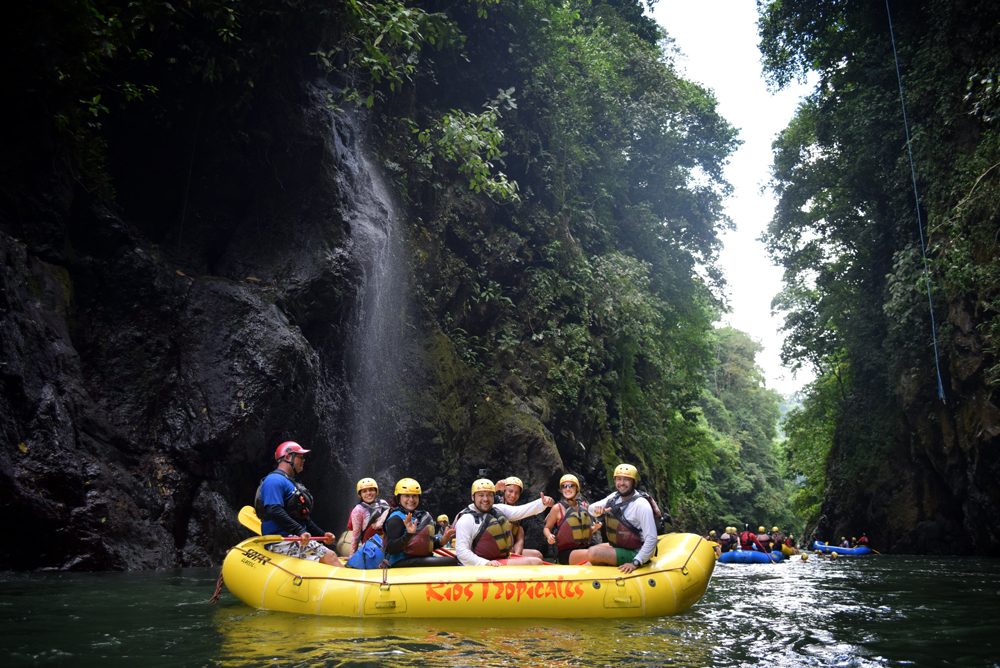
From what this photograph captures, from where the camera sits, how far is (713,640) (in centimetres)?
510

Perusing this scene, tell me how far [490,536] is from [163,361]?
21.0 ft

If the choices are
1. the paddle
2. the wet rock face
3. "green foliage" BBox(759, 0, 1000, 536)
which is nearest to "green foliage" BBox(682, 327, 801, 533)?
"green foliage" BBox(759, 0, 1000, 536)

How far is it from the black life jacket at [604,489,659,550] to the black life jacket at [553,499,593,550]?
0.53 meters

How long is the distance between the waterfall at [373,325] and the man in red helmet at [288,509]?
497cm

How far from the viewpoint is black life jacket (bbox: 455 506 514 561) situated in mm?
6789

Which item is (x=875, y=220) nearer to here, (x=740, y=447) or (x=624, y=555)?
(x=624, y=555)

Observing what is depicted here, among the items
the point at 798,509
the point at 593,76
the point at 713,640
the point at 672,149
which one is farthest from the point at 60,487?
the point at 798,509

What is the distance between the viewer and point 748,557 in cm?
1709

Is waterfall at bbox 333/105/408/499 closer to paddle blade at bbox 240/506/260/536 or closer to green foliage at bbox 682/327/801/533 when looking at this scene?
paddle blade at bbox 240/506/260/536

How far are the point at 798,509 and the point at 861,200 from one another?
51.4ft

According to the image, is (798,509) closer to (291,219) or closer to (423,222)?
(423,222)

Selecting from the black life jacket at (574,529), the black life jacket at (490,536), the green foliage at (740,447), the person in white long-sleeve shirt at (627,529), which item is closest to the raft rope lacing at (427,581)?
the person in white long-sleeve shirt at (627,529)

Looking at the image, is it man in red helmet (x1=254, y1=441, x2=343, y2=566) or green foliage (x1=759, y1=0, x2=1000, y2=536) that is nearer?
man in red helmet (x1=254, y1=441, x2=343, y2=566)

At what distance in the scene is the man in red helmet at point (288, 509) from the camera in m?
6.45
